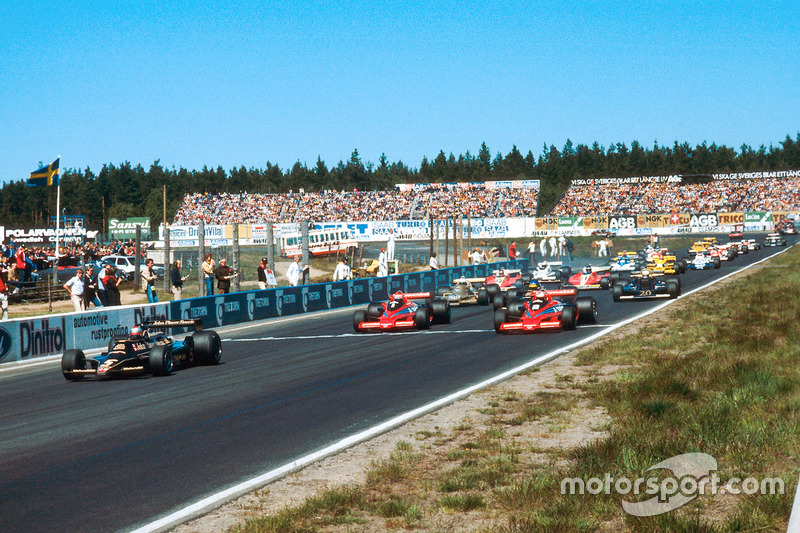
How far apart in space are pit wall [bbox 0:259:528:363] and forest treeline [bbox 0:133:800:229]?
10566 centimetres

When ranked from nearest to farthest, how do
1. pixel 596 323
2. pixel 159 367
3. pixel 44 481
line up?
pixel 44 481
pixel 159 367
pixel 596 323

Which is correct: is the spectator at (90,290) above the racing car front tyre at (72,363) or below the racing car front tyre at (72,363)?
above

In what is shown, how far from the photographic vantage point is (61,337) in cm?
1853

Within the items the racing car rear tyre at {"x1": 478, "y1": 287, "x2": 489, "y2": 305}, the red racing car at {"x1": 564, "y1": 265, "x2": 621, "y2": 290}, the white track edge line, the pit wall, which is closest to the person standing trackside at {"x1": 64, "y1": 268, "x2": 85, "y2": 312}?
the pit wall

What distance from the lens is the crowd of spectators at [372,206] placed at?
303ft

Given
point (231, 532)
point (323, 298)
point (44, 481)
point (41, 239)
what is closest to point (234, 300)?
point (323, 298)

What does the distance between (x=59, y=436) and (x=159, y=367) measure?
463cm

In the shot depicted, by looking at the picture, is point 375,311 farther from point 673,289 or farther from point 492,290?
point 673,289

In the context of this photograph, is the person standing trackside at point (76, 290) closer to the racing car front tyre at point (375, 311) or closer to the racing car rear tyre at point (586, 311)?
the racing car front tyre at point (375, 311)

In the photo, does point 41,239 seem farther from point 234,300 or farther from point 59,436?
point 59,436

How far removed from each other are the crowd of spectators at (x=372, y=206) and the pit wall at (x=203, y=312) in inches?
2147

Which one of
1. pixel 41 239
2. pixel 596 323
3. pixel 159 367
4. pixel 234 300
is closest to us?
pixel 159 367

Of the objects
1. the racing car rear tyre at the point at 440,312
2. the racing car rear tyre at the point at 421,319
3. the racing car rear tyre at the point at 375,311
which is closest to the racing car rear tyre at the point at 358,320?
the racing car rear tyre at the point at 375,311

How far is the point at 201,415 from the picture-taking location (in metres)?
10.3
